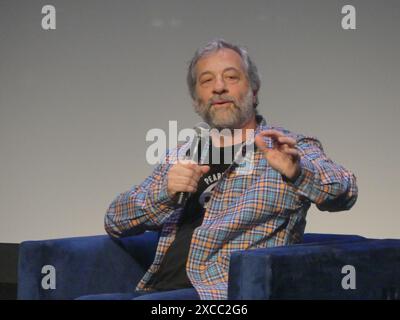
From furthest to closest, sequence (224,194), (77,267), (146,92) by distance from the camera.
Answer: (146,92) < (77,267) < (224,194)

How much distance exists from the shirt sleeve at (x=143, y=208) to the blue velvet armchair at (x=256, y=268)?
0.10 metres

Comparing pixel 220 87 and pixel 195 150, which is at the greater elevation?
pixel 220 87

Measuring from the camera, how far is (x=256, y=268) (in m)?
2.13

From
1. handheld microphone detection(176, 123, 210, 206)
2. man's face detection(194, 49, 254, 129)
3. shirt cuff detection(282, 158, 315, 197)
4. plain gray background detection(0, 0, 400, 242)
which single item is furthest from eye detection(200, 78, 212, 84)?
plain gray background detection(0, 0, 400, 242)

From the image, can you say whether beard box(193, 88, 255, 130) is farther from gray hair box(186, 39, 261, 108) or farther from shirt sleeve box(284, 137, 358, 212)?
shirt sleeve box(284, 137, 358, 212)

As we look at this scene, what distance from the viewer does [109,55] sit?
13.8 feet

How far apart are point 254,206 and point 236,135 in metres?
0.34

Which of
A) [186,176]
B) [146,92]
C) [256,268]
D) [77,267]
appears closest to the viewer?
[256,268]

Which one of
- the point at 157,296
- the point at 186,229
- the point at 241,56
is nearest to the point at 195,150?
the point at 186,229

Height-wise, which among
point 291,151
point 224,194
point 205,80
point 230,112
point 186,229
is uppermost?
point 205,80

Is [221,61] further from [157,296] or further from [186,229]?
[157,296]

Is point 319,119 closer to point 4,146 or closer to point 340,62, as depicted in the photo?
point 340,62

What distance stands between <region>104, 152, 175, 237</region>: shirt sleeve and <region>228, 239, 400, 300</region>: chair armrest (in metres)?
0.41

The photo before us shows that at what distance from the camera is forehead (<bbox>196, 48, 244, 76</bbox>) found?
263cm
